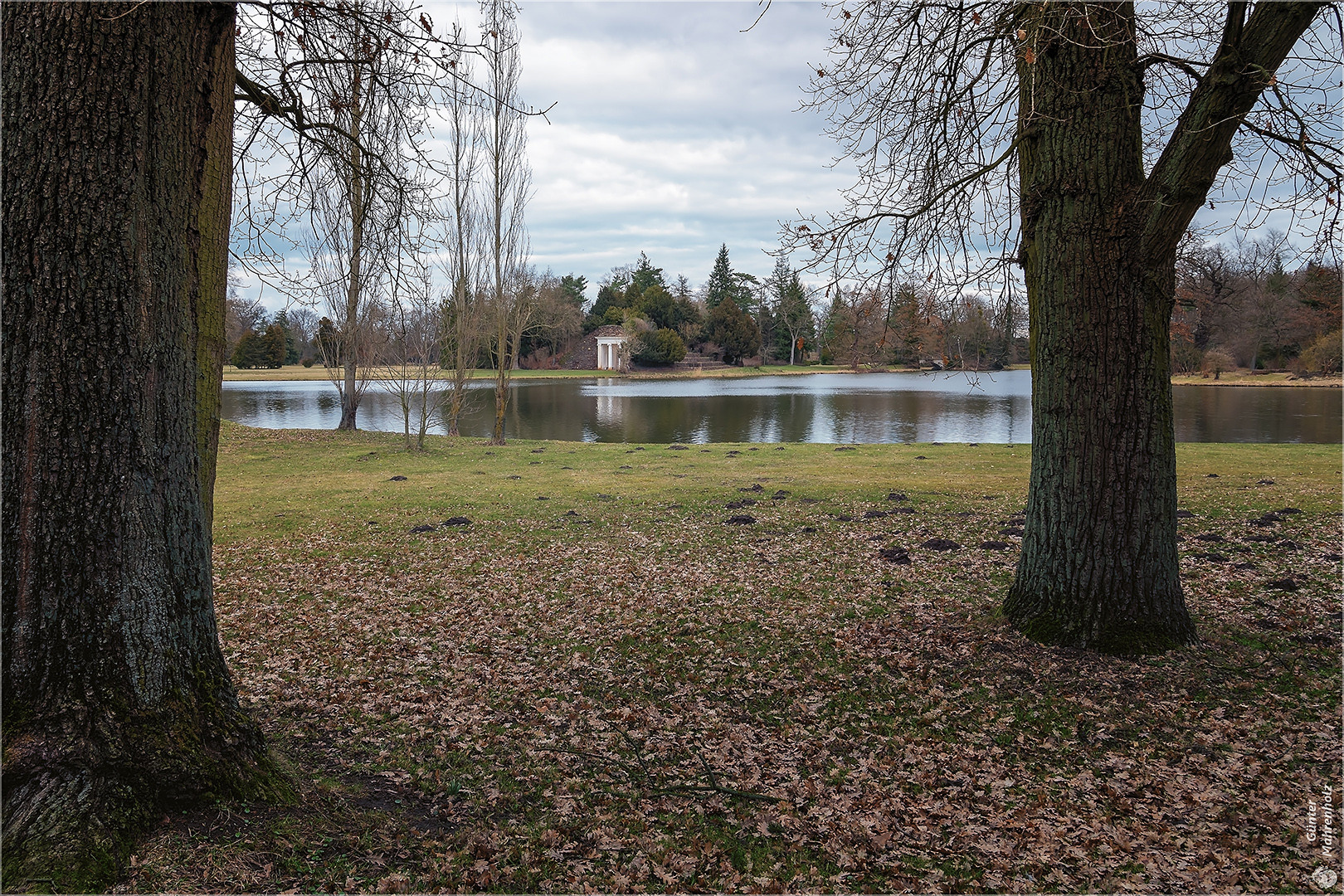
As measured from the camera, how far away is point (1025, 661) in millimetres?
4930

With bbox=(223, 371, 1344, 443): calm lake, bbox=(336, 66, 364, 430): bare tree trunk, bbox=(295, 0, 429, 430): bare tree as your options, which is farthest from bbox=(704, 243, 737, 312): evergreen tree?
bbox=(295, 0, 429, 430): bare tree

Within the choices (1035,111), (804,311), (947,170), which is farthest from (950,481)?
(1035,111)

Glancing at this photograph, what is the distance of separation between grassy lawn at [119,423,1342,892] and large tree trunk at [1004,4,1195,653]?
0.44 m

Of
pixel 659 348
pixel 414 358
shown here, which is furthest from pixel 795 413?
pixel 659 348

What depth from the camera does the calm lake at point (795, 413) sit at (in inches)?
1037

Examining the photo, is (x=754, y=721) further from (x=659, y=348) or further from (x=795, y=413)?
(x=659, y=348)

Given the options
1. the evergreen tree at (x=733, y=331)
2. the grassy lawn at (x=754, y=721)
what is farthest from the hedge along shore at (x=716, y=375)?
the grassy lawn at (x=754, y=721)

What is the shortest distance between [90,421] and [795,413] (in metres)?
32.8

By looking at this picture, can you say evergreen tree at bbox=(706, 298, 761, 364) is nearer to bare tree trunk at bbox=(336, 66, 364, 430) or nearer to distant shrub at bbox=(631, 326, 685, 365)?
distant shrub at bbox=(631, 326, 685, 365)

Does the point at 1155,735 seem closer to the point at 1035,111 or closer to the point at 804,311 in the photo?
the point at 1035,111

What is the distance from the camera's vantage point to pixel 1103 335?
4809 mm

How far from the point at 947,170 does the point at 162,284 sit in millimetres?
5485

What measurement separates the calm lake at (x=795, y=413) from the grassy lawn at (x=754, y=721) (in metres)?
15.3

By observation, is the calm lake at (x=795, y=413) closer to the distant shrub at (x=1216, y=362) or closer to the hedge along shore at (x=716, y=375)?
the hedge along shore at (x=716, y=375)
